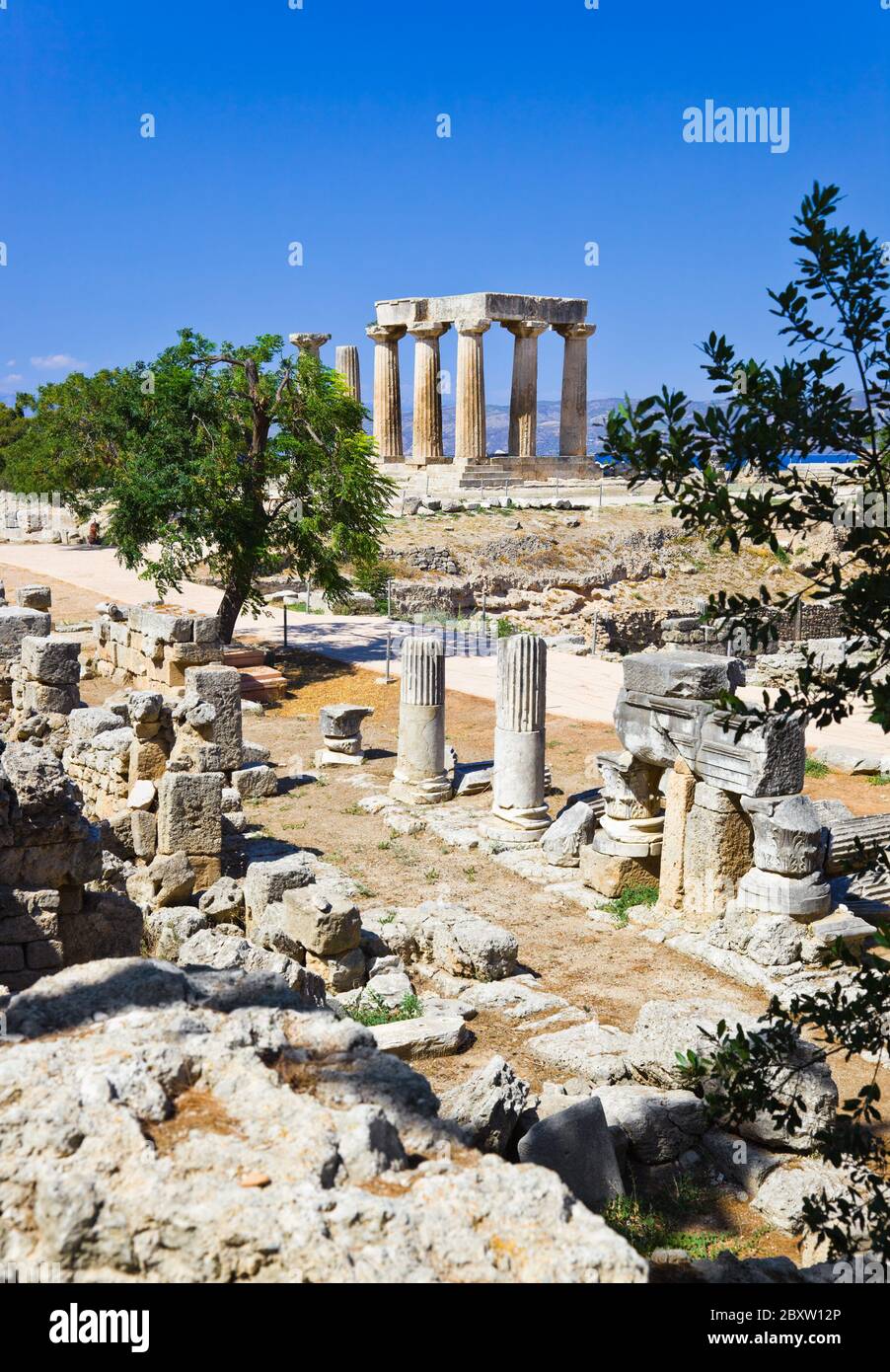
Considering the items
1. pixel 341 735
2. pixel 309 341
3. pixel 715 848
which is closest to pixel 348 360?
pixel 309 341

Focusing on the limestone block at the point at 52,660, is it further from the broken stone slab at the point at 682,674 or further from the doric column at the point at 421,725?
the broken stone slab at the point at 682,674

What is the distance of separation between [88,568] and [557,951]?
24.7m

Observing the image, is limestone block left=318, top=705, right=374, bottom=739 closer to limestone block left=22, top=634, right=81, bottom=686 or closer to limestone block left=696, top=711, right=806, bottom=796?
limestone block left=22, top=634, right=81, bottom=686

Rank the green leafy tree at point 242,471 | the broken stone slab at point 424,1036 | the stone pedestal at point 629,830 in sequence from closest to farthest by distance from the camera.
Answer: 1. the broken stone slab at point 424,1036
2. the stone pedestal at point 629,830
3. the green leafy tree at point 242,471

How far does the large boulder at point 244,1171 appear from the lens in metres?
3.09

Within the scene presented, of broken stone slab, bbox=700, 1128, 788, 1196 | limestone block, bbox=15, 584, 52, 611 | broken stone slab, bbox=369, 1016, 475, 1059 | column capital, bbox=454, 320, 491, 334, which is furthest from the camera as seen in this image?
column capital, bbox=454, 320, 491, 334

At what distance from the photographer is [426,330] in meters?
39.5

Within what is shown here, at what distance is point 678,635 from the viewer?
21.3m

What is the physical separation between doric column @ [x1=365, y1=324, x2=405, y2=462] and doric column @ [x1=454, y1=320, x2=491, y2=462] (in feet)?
7.50

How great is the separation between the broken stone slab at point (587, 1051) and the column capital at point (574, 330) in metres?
36.9

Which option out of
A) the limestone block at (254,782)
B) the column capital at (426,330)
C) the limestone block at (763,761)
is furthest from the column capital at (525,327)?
the limestone block at (763,761)

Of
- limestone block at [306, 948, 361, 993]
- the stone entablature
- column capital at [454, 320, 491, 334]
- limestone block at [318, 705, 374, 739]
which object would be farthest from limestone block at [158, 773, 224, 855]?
column capital at [454, 320, 491, 334]

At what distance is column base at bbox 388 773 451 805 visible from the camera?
1413cm
